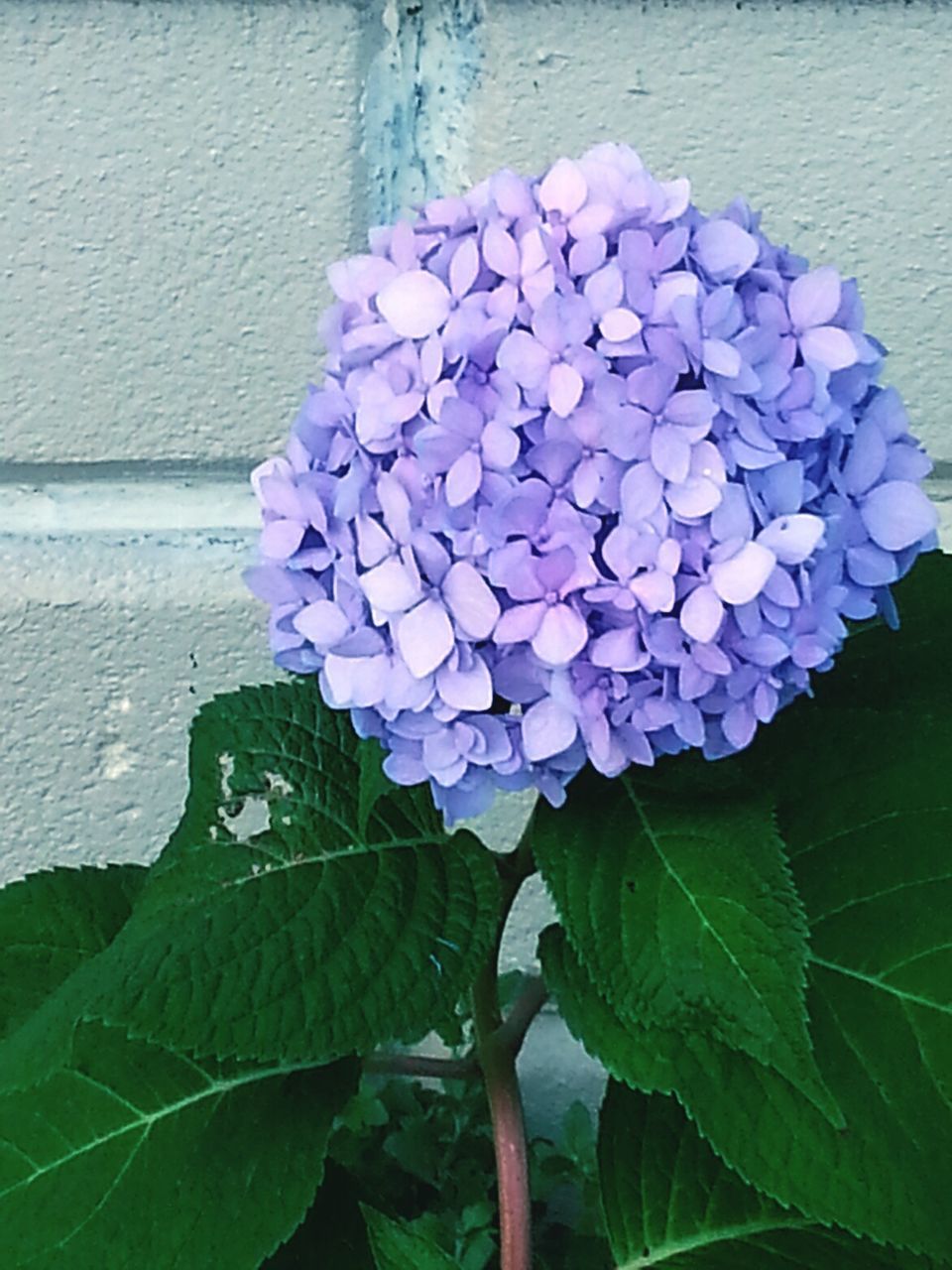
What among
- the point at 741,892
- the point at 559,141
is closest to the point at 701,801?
the point at 741,892

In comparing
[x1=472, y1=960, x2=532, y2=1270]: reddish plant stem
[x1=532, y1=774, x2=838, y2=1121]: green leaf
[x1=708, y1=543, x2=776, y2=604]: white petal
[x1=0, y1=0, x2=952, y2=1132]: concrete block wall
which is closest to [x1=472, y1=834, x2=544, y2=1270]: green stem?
[x1=472, y1=960, x2=532, y2=1270]: reddish plant stem

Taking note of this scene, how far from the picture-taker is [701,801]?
0.42 m

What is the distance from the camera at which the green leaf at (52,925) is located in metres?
0.53

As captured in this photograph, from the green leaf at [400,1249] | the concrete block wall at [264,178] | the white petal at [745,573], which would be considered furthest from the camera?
the concrete block wall at [264,178]

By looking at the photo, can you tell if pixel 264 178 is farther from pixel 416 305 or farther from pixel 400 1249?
pixel 400 1249

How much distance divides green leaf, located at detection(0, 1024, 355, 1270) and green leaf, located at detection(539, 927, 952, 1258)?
13cm

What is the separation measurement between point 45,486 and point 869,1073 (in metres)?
0.55

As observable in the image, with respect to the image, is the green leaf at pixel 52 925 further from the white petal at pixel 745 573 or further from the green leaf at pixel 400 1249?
the white petal at pixel 745 573

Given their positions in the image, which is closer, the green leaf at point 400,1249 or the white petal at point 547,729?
the white petal at point 547,729

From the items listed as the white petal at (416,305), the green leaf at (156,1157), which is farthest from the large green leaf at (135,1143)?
the white petal at (416,305)

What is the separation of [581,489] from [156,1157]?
0.98 feet

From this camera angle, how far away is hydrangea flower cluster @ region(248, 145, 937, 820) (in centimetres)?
34

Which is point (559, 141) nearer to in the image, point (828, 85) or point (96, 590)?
point (828, 85)

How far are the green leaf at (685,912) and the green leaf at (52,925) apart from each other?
0.68ft
